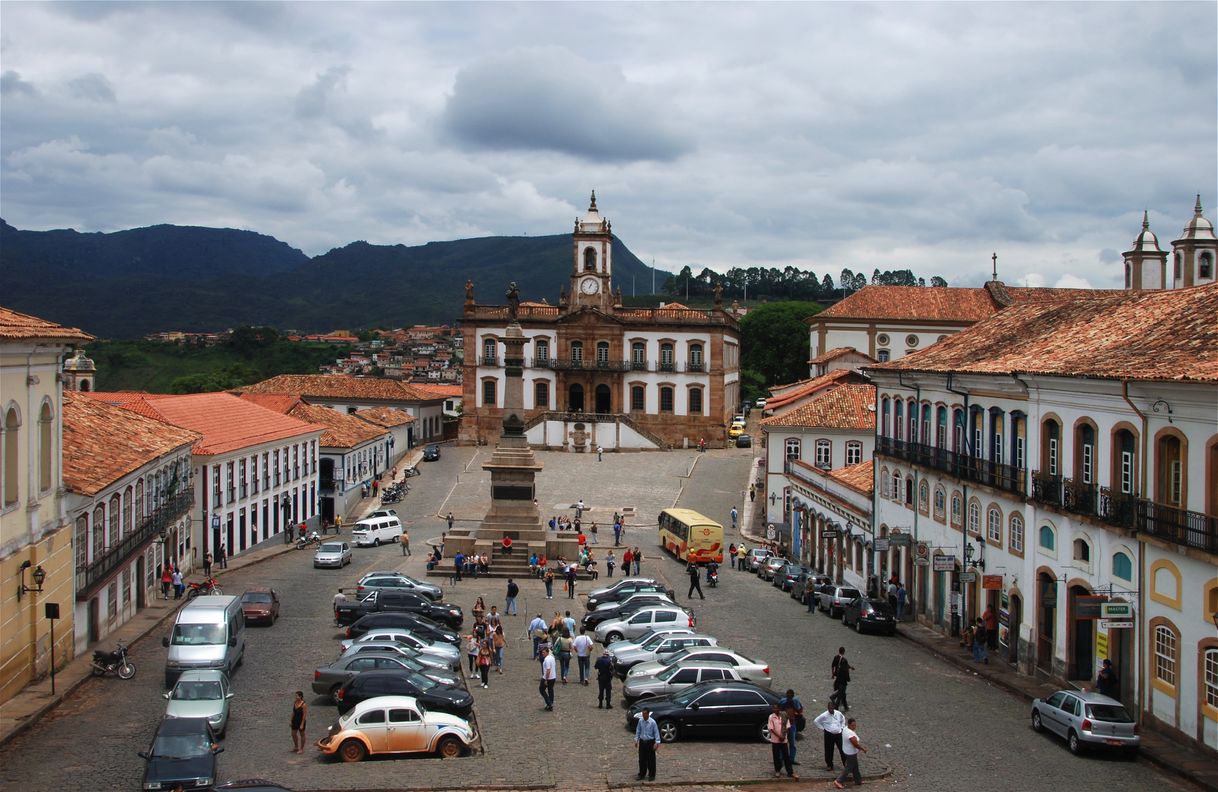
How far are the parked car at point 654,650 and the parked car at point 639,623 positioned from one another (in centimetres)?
277

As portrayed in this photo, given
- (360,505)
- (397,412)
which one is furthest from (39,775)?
(397,412)

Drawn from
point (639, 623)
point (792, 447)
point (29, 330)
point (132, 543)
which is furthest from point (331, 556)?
point (792, 447)

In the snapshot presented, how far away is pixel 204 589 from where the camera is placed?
122 feet

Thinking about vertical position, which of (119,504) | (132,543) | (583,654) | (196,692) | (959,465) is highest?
(959,465)

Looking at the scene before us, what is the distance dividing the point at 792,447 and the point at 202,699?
36.3m

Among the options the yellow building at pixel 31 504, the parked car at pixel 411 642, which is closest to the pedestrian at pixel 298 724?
the parked car at pixel 411 642

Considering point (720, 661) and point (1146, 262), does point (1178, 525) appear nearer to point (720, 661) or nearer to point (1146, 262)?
point (720, 661)

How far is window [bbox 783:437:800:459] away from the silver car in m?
35.2

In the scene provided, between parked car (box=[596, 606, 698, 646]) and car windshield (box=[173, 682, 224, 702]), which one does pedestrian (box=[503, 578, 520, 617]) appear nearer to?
parked car (box=[596, 606, 698, 646])

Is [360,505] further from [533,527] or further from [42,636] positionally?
[42,636]

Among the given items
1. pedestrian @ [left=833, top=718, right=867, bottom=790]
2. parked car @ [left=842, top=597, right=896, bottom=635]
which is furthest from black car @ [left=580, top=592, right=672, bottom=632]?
pedestrian @ [left=833, top=718, right=867, bottom=790]

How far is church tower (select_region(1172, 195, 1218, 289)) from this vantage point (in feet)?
265

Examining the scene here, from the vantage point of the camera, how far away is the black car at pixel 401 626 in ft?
95.6

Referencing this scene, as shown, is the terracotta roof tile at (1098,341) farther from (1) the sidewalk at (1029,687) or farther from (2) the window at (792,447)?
(2) the window at (792,447)
